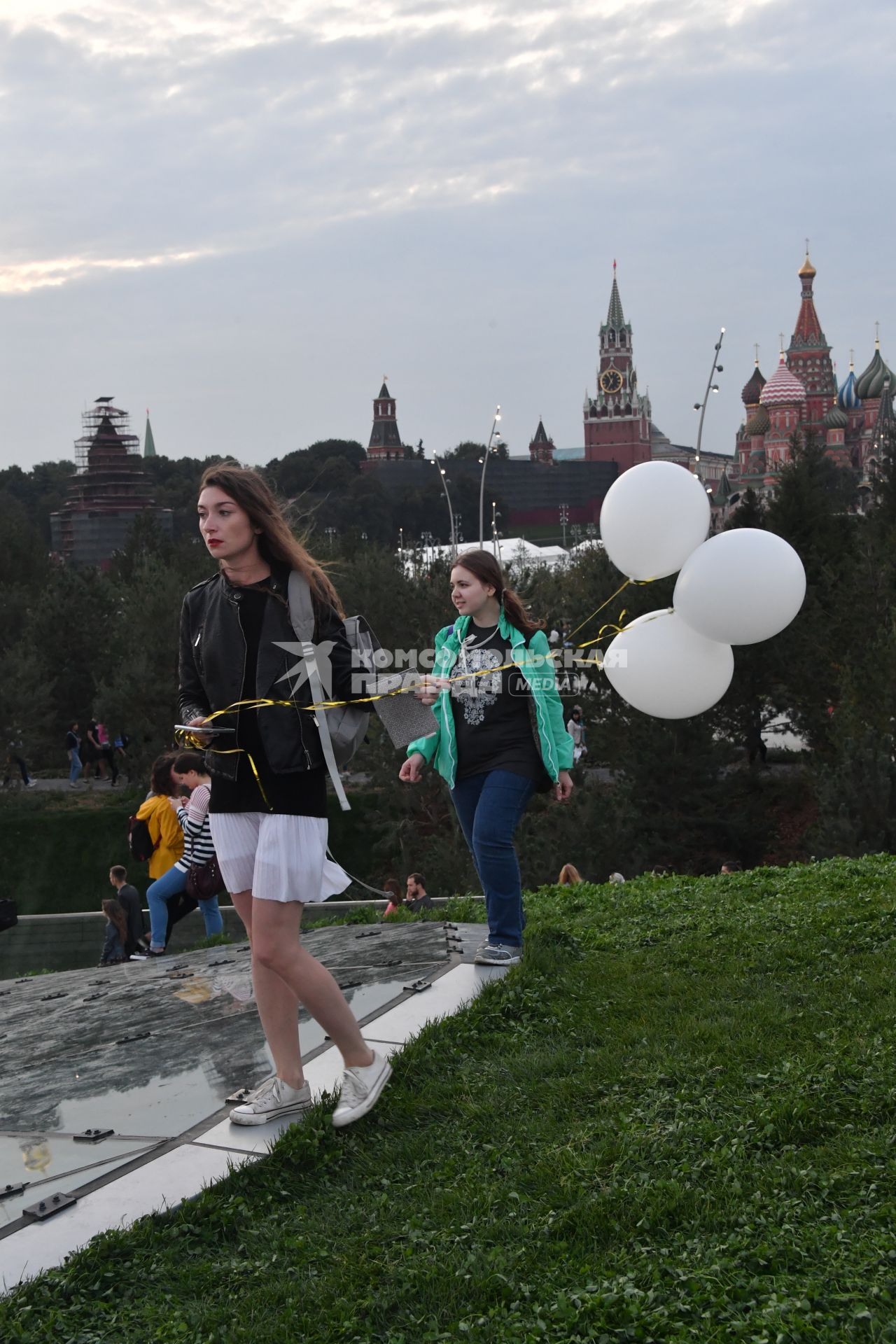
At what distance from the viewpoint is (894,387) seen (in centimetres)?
12238

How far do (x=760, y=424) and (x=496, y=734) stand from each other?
118 meters

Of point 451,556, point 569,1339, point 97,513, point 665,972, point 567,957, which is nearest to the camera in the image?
point 569,1339

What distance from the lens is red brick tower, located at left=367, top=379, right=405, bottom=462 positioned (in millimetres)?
146375

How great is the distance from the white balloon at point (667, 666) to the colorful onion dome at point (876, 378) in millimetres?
127276

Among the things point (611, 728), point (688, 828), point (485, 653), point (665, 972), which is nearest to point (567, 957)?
point (665, 972)

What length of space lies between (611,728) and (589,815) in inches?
150

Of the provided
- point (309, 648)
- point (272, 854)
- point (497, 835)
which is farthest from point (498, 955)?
point (309, 648)

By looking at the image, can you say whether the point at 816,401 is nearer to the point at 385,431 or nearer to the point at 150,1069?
the point at 385,431

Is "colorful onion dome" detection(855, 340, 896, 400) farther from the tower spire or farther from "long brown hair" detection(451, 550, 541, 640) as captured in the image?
"long brown hair" detection(451, 550, 541, 640)

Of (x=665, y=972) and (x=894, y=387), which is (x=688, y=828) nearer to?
(x=665, y=972)

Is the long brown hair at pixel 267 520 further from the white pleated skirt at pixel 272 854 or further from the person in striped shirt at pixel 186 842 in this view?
the person in striped shirt at pixel 186 842

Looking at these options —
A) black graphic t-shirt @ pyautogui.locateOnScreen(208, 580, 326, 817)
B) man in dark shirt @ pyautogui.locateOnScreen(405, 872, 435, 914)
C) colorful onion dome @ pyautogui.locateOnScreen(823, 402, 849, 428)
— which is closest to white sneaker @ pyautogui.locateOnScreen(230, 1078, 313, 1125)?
black graphic t-shirt @ pyautogui.locateOnScreen(208, 580, 326, 817)

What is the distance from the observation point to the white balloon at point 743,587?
17.3 feet

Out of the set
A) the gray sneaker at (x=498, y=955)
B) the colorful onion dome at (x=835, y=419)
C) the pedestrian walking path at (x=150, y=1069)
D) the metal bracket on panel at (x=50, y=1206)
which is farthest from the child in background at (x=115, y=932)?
the colorful onion dome at (x=835, y=419)
